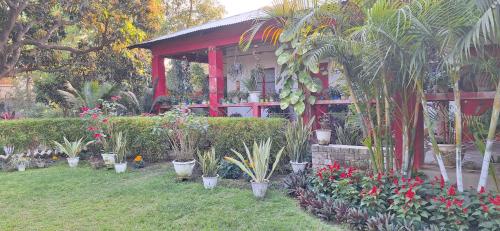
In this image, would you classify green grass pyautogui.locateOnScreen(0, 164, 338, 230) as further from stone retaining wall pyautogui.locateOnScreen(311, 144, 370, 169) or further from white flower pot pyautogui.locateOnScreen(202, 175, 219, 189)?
stone retaining wall pyautogui.locateOnScreen(311, 144, 370, 169)

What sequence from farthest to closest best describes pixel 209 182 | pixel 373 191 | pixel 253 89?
pixel 253 89 → pixel 209 182 → pixel 373 191

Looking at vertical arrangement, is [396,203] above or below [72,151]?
below

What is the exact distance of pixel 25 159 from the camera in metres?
8.03

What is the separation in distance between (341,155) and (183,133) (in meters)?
2.83

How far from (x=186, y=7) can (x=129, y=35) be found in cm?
1084

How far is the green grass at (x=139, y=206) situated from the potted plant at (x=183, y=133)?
0.30 m

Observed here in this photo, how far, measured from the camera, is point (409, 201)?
373 centimetres

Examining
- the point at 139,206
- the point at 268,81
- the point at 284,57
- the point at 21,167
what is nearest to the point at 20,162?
the point at 21,167

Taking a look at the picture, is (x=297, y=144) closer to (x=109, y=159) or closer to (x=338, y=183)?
(x=338, y=183)

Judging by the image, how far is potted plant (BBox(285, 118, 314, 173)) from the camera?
6.03m

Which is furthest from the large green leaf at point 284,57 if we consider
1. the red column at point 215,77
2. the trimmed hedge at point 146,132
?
the red column at point 215,77

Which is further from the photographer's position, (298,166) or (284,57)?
(284,57)

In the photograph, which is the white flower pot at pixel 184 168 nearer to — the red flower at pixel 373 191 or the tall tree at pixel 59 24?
Result: the red flower at pixel 373 191

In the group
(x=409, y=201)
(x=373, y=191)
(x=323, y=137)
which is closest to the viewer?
(x=409, y=201)
